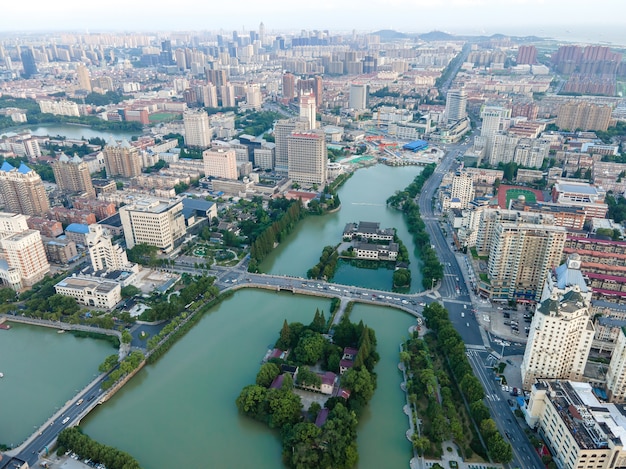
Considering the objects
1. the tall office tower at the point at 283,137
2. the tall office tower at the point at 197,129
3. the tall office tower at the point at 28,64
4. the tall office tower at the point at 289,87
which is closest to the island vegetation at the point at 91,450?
the tall office tower at the point at 283,137

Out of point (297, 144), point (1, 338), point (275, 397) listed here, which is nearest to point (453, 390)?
point (275, 397)

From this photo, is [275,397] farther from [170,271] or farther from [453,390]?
[170,271]

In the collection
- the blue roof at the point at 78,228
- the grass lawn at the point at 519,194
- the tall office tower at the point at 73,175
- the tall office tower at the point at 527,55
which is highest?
the tall office tower at the point at 527,55

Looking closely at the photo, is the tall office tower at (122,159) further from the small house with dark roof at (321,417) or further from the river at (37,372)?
the small house with dark roof at (321,417)

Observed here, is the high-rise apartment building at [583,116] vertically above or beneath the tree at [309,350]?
above

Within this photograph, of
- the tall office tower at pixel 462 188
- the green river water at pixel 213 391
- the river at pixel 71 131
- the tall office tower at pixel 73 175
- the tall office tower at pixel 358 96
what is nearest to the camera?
the green river water at pixel 213 391

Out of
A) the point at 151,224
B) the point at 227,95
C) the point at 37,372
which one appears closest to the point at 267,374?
the point at 37,372
